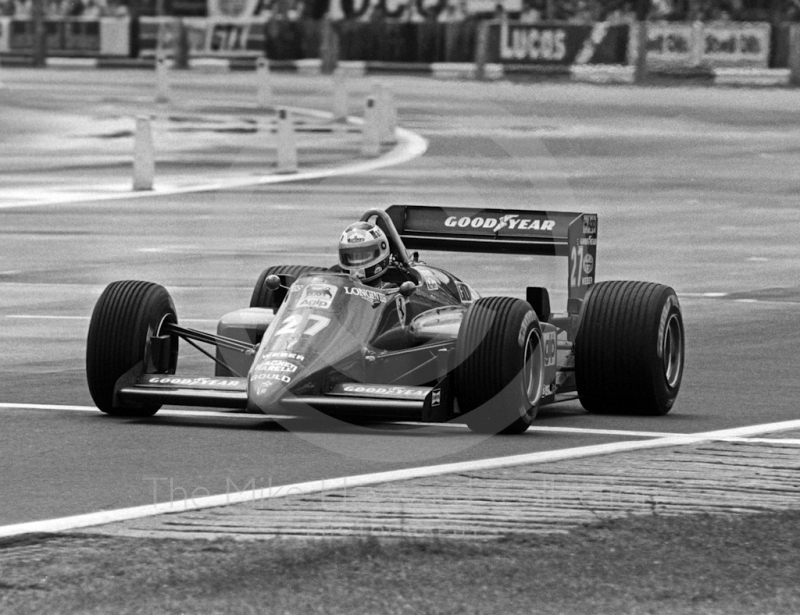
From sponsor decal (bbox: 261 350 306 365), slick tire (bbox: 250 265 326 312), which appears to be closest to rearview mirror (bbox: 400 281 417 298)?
sponsor decal (bbox: 261 350 306 365)

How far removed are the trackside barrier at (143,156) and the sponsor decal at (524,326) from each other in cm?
1773

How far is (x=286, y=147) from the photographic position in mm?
31000

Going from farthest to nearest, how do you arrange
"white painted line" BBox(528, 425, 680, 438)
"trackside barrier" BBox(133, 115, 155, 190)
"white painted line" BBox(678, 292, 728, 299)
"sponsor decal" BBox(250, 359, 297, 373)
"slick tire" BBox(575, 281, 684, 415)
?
1. "trackside barrier" BBox(133, 115, 155, 190)
2. "white painted line" BBox(678, 292, 728, 299)
3. "slick tire" BBox(575, 281, 684, 415)
4. "white painted line" BBox(528, 425, 680, 438)
5. "sponsor decal" BBox(250, 359, 297, 373)

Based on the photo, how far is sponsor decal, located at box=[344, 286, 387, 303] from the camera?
1067cm

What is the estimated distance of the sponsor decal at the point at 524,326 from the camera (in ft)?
33.5

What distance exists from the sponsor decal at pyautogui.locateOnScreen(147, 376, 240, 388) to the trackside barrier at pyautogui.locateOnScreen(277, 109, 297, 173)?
20.1 m

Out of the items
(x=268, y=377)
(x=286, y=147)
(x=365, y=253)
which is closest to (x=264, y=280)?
(x=365, y=253)

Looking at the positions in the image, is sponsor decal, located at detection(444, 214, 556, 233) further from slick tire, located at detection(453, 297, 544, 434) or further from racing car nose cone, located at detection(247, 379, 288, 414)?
racing car nose cone, located at detection(247, 379, 288, 414)

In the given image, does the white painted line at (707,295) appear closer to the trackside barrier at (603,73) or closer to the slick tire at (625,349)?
the slick tire at (625,349)

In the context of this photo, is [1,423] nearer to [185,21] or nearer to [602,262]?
[602,262]

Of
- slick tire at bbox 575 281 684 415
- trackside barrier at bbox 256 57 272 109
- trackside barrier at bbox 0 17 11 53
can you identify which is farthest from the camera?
trackside barrier at bbox 0 17 11 53

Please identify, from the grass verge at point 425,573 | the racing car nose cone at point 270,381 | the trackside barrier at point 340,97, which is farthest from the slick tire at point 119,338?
the trackside barrier at point 340,97

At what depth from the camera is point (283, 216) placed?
976 inches

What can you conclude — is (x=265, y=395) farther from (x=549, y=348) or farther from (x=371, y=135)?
(x=371, y=135)
